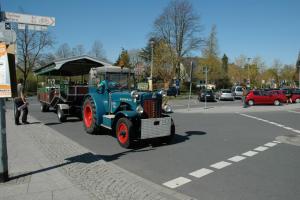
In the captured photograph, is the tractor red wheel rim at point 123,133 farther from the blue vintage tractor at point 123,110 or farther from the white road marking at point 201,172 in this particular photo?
the white road marking at point 201,172

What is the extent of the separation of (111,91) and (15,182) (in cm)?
526

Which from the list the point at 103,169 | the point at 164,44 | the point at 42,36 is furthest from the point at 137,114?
the point at 42,36

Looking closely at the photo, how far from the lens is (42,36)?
1905 inches

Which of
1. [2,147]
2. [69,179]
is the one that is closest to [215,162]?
[69,179]

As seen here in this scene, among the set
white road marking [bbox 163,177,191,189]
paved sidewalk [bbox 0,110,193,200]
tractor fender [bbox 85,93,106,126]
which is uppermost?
tractor fender [bbox 85,93,106,126]

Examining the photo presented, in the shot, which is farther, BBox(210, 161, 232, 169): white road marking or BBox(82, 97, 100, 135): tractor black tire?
BBox(82, 97, 100, 135): tractor black tire

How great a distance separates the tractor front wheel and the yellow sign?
12.0ft

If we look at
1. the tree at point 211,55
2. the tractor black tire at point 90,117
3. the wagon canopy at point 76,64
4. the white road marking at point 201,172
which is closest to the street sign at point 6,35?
the white road marking at point 201,172

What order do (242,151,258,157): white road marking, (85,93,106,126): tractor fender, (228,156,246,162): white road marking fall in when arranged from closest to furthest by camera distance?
(228,156,246,162): white road marking
(242,151,258,157): white road marking
(85,93,106,126): tractor fender

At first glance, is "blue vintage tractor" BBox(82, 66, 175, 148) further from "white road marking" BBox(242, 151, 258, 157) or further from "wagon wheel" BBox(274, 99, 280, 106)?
"wagon wheel" BBox(274, 99, 280, 106)

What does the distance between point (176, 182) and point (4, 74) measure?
3719mm

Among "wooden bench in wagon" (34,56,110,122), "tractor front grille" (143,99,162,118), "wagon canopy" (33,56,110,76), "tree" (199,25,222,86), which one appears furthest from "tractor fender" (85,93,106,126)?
"tree" (199,25,222,86)

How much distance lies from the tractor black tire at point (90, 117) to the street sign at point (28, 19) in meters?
4.72

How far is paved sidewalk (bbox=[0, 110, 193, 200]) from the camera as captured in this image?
483 centimetres
